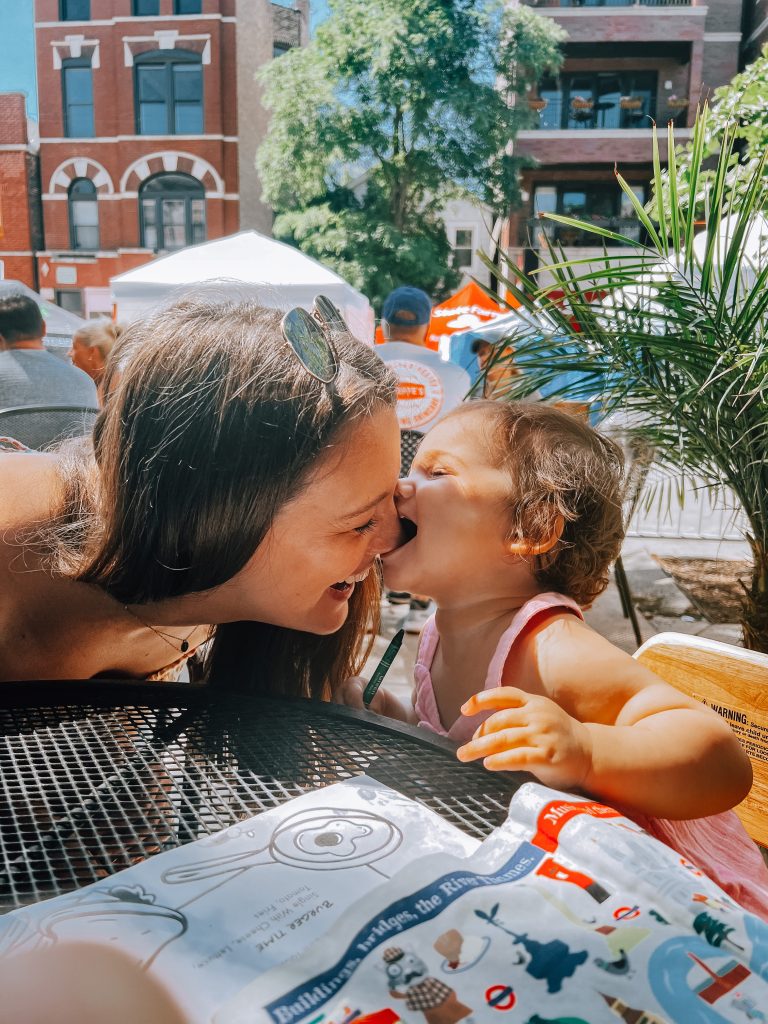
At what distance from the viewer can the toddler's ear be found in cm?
143

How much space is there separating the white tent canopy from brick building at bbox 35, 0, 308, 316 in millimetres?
17581

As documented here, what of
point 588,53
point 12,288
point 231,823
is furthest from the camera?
point 588,53

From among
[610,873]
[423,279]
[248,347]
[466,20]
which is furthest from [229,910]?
[466,20]

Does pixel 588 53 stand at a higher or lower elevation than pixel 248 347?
higher

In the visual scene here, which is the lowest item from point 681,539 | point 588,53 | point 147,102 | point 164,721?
point 681,539

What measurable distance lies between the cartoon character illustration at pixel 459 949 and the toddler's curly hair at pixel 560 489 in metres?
0.95

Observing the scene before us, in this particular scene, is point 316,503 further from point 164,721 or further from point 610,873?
point 610,873

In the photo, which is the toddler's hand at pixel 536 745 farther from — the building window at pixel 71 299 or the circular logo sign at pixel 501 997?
the building window at pixel 71 299

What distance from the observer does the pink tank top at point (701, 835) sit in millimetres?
1107

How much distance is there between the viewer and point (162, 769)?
938 mm

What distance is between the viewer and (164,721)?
107 centimetres

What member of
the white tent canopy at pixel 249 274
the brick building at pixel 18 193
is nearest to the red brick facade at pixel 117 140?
the brick building at pixel 18 193

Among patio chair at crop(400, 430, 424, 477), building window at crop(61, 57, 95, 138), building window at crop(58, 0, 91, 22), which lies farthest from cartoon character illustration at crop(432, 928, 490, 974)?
building window at crop(58, 0, 91, 22)

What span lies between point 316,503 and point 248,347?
236 millimetres
